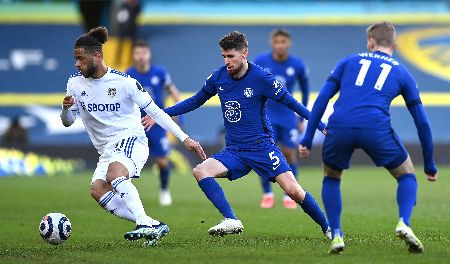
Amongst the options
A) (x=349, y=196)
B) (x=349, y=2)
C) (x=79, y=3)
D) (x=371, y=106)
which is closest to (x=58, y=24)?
(x=79, y=3)

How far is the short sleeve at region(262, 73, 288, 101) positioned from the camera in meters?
9.67

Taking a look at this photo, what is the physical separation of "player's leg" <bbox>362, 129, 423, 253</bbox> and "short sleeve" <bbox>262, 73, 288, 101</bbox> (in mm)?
1736

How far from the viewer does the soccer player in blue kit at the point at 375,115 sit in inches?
316

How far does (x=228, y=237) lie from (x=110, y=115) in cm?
178

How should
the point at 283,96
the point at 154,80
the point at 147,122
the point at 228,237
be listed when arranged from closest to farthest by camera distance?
the point at 283,96, the point at 147,122, the point at 228,237, the point at 154,80

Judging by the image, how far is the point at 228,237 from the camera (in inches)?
397

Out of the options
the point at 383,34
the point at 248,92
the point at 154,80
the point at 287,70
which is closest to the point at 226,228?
the point at 248,92

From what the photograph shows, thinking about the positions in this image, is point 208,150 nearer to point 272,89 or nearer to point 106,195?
point 272,89

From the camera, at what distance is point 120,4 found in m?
31.1

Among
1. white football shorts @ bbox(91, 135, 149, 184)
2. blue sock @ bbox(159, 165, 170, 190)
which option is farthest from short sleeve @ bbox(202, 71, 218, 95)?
blue sock @ bbox(159, 165, 170, 190)

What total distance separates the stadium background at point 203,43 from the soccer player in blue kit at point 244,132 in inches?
792

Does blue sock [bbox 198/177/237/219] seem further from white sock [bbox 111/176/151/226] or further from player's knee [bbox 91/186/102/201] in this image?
player's knee [bbox 91/186/102/201]

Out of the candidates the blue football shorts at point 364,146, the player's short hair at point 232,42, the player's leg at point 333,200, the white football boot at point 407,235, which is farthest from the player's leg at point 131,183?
the white football boot at point 407,235

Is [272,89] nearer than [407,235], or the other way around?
[407,235]
